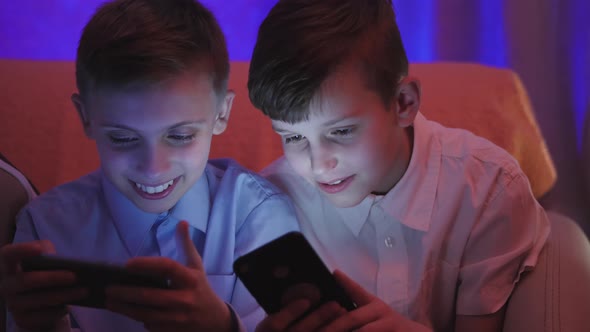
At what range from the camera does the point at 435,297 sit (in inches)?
49.9

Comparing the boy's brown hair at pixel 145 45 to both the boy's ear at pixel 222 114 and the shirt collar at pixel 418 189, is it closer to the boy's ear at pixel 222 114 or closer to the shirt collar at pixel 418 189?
the boy's ear at pixel 222 114

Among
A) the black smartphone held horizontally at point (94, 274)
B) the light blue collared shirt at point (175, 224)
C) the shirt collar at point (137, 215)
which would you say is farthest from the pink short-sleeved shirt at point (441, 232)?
the black smartphone held horizontally at point (94, 274)

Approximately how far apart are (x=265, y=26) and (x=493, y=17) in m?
1.31

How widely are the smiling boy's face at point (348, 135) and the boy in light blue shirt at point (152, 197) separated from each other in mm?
133

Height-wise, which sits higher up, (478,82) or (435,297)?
(478,82)

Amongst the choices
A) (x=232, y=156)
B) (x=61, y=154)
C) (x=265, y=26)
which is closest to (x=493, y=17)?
(x=232, y=156)

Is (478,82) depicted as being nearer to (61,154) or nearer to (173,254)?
(173,254)

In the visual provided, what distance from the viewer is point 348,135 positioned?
1117mm

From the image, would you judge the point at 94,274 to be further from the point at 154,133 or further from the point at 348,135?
the point at 348,135

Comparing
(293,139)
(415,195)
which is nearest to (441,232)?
(415,195)

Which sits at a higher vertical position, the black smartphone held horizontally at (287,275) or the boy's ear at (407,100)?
the boy's ear at (407,100)

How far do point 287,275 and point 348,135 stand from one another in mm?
293

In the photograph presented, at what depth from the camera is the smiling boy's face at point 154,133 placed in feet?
3.41

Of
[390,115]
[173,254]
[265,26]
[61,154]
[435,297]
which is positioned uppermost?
[265,26]
